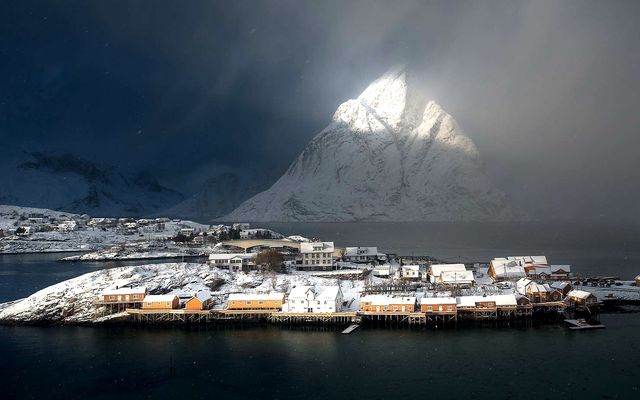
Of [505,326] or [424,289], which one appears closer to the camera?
[505,326]

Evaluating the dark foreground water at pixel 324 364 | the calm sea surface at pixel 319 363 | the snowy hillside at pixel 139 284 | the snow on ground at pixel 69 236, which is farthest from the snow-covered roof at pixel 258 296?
the snow on ground at pixel 69 236

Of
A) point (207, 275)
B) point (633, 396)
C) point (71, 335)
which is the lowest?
point (633, 396)

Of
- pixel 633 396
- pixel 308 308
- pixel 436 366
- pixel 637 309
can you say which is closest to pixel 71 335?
pixel 308 308

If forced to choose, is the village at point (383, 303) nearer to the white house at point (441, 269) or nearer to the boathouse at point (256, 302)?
the boathouse at point (256, 302)

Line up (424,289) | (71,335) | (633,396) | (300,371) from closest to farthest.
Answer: (633,396)
(300,371)
(71,335)
(424,289)

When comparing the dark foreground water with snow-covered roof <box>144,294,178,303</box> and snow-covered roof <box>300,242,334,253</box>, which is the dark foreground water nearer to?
snow-covered roof <box>144,294,178,303</box>

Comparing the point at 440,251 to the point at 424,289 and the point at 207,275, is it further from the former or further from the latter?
the point at 207,275

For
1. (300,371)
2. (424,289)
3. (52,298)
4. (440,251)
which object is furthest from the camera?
(440,251)
